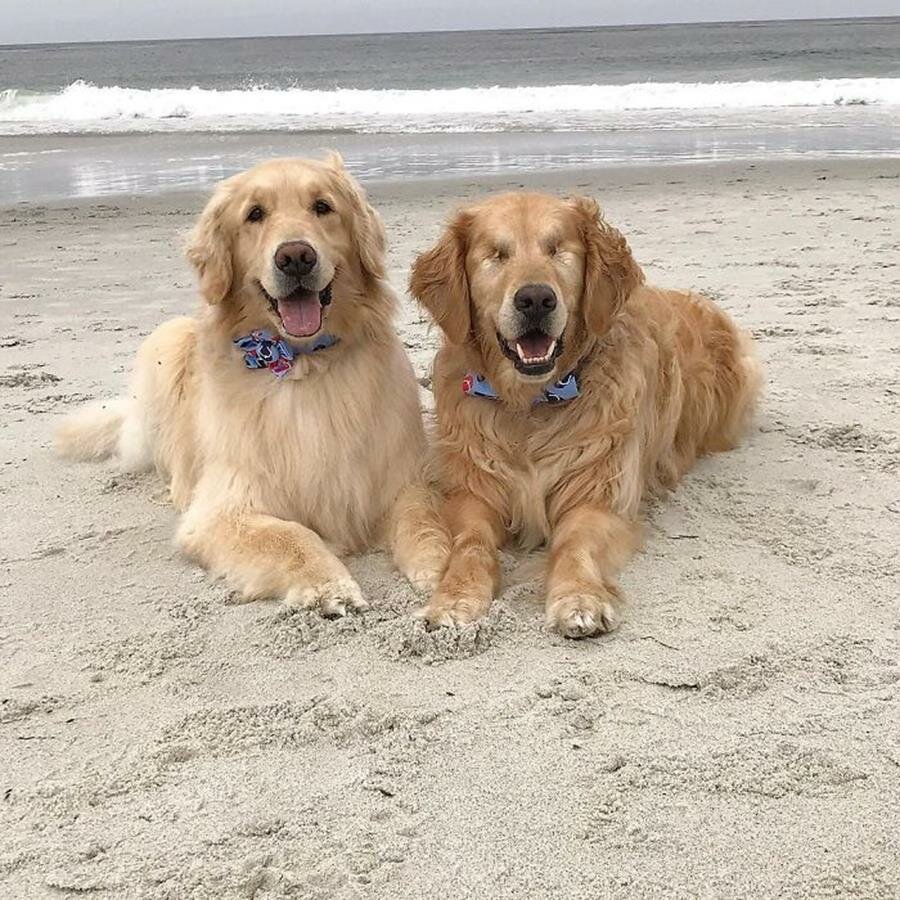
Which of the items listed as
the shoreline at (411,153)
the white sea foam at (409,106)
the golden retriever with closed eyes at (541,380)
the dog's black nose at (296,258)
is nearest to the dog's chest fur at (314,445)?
the golden retriever with closed eyes at (541,380)

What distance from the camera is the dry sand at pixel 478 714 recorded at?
188cm

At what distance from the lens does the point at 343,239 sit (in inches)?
131

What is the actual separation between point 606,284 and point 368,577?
3.93ft

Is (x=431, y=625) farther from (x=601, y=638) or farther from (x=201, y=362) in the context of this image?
(x=201, y=362)

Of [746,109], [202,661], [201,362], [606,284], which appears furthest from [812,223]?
[746,109]

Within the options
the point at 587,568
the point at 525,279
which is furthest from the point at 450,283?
the point at 587,568

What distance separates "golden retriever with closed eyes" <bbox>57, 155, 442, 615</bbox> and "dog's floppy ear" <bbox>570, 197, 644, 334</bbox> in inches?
26.6

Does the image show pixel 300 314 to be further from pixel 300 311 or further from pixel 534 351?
pixel 534 351

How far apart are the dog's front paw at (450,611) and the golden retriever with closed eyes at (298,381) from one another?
10.9 inches

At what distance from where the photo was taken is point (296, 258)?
10.2 feet

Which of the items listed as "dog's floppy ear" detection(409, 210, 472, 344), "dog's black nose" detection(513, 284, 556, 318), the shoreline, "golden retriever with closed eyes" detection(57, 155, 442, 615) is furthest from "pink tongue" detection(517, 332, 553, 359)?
the shoreline

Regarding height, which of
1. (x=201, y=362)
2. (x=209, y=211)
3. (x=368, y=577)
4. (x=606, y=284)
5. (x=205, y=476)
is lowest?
(x=368, y=577)

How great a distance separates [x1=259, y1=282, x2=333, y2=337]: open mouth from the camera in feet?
10.6

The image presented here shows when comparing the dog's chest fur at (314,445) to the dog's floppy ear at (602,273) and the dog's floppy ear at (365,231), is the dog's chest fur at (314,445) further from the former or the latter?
the dog's floppy ear at (602,273)
